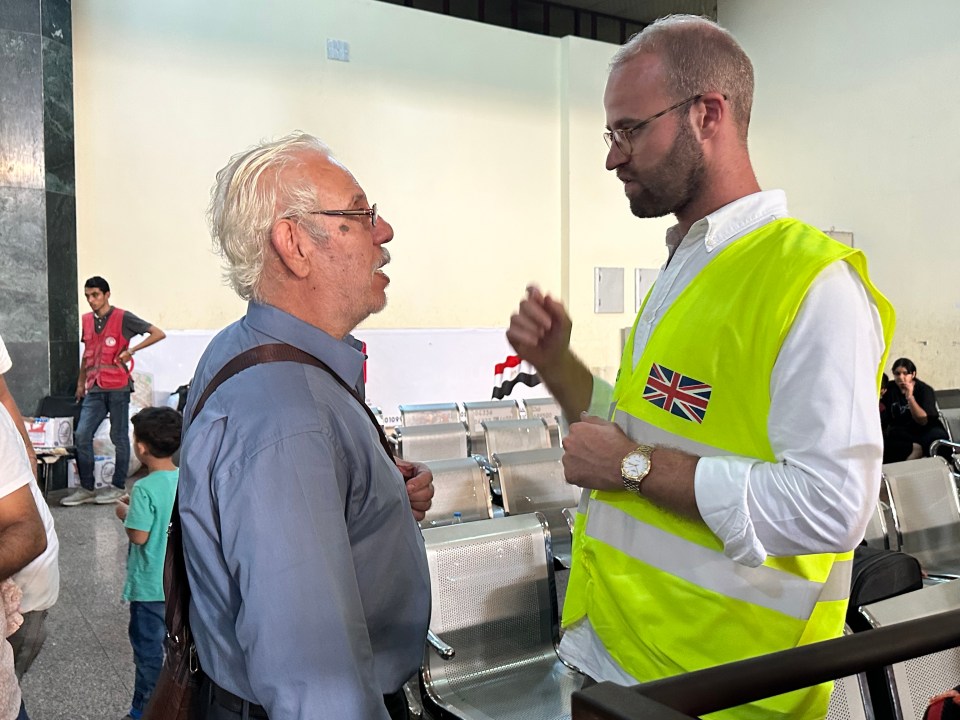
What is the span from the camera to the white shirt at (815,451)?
1043 millimetres

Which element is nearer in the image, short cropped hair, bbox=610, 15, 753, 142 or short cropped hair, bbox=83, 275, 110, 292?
short cropped hair, bbox=610, 15, 753, 142

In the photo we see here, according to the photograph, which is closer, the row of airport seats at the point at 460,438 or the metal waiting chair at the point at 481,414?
the row of airport seats at the point at 460,438

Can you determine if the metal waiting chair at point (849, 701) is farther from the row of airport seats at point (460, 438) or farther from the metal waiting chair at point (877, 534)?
the row of airport seats at point (460, 438)

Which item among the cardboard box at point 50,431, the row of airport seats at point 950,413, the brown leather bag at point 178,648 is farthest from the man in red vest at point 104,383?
the row of airport seats at point 950,413

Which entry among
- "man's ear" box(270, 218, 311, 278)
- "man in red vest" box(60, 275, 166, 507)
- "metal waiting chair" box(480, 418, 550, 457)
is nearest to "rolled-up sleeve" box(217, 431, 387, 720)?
"man's ear" box(270, 218, 311, 278)

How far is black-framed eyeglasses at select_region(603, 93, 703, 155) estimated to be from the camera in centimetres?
125

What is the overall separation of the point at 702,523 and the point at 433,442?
12.3 ft

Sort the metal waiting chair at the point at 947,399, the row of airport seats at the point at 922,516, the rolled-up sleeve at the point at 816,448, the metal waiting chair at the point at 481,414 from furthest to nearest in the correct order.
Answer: the metal waiting chair at the point at 947,399 < the metal waiting chair at the point at 481,414 < the row of airport seats at the point at 922,516 < the rolled-up sleeve at the point at 816,448

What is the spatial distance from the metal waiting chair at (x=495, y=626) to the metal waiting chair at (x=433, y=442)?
84.5 inches

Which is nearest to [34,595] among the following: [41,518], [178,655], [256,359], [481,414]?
[41,518]

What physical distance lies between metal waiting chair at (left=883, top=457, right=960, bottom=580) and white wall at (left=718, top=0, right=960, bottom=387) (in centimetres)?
622

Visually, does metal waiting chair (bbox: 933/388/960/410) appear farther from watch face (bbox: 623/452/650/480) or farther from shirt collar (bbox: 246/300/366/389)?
shirt collar (bbox: 246/300/366/389)

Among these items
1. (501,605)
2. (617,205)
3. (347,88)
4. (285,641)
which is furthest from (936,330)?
(285,641)

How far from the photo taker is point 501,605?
2.61 m
